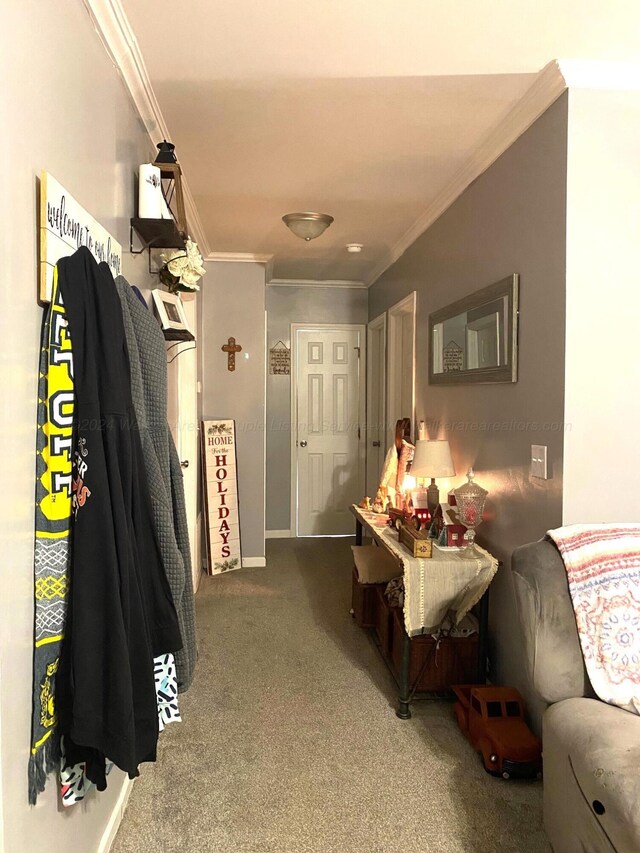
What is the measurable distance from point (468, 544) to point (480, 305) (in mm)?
1100

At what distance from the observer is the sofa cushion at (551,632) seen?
1.70m

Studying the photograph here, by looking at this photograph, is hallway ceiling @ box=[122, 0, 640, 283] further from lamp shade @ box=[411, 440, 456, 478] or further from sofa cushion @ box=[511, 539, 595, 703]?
sofa cushion @ box=[511, 539, 595, 703]

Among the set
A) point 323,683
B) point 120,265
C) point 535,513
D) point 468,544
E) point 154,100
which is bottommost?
point 323,683

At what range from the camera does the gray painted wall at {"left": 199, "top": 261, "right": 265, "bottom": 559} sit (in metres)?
4.63

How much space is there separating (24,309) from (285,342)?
4.50 m

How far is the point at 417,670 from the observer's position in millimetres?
2672

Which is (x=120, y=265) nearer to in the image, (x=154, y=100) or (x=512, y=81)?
(x=154, y=100)

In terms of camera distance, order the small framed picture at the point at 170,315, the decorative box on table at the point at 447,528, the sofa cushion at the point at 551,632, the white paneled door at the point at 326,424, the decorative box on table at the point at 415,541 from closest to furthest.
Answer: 1. the sofa cushion at the point at 551,632
2. the small framed picture at the point at 170,315
3. the decorative box on table at the point at 415,541
4. the decorative box on table at the point at 447,528
5. the white paneled door at the point at 326,424

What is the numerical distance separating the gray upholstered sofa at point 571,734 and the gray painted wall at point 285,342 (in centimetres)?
389

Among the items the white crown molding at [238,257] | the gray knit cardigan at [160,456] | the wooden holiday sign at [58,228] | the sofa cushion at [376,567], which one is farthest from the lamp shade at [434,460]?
the white crown molding at [238,257]

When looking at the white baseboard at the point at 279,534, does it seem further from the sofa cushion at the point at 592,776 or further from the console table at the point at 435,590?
the sofa cushion at the point at 592,776

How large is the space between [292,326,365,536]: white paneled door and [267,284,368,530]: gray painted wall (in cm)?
8

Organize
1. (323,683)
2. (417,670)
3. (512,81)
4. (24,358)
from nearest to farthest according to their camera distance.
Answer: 1. (24,358)
2. (512,81)
3. (417,670)
4. (323,683)

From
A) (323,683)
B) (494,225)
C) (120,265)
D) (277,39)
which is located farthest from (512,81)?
(323,683)
